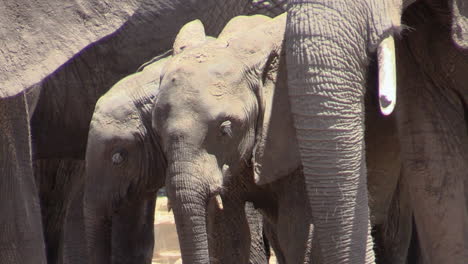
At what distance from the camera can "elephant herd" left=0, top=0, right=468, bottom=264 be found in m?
4.05

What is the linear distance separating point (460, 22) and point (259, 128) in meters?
1.03

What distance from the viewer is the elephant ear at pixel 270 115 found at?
5.04m

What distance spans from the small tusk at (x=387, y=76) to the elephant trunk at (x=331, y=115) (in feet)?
0.22

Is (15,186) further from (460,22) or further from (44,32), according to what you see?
(460,22)

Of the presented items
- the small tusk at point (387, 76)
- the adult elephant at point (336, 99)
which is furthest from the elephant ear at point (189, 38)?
the small tusk at point (387, 76)

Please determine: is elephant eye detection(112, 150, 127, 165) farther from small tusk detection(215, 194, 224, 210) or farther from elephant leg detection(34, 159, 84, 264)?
elephant leg detection(34, 159, 84, 264)

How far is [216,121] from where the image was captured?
487 centimetres

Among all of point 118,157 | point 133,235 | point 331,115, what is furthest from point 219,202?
point 133,235

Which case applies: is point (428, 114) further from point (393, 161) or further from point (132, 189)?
point (132, 189)

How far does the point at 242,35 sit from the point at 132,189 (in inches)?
38.2

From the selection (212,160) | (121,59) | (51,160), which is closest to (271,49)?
(212,160)

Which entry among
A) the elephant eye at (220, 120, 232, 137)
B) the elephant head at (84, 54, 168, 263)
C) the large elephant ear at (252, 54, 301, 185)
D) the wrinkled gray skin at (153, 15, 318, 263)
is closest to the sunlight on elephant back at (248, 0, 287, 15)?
the elephant head at (84, 54, 168, 263)

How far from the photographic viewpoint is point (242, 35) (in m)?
5.15

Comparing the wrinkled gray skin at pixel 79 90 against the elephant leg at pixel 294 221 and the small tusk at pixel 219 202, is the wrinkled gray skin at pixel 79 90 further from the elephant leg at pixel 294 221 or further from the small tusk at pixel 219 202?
the small tusk at pixel 219 202
